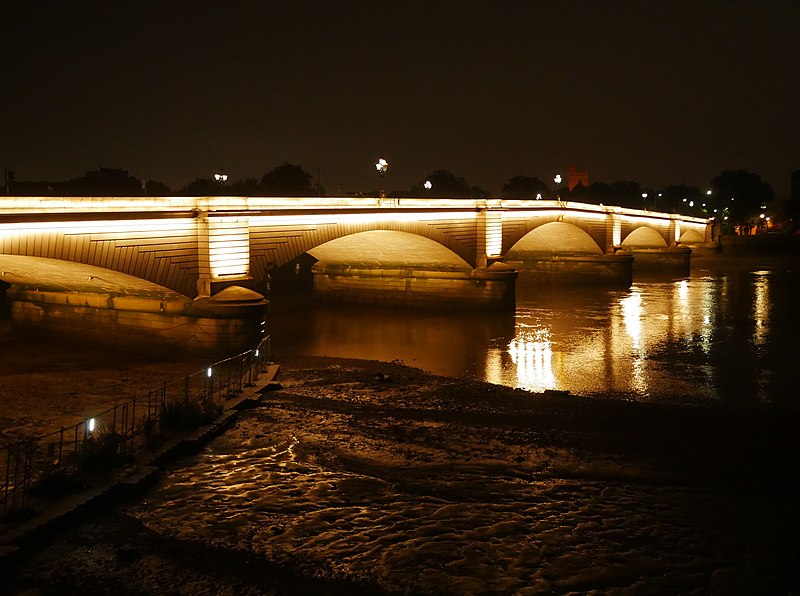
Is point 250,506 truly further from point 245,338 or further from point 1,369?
point 1,369

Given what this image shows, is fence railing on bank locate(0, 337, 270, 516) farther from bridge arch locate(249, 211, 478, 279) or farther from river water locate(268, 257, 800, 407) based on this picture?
bridge arch locate(249, 211, 478, 279)

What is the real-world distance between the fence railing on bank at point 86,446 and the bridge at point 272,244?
485 cm

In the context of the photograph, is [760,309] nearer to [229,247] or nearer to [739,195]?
[229,247]

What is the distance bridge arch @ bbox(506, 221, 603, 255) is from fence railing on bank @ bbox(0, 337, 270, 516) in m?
32.3

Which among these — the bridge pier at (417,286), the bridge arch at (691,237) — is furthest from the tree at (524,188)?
the bridge pier at (417,286)

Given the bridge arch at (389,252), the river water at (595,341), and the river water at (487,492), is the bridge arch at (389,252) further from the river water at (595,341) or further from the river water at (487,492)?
the river water at (487,492)

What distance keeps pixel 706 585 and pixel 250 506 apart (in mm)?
4752

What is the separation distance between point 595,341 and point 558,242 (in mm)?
23903

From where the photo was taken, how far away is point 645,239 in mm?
66250

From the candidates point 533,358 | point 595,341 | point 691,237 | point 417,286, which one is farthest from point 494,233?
point 691,237

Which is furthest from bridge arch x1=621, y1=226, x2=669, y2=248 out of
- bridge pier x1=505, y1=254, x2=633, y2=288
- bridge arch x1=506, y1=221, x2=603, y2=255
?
bridge pier x1=505, y1=254, x2=633, y2=288

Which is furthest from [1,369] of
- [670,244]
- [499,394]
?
[670,244]

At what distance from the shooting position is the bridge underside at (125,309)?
58.6 feet

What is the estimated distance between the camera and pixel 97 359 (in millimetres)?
18844
